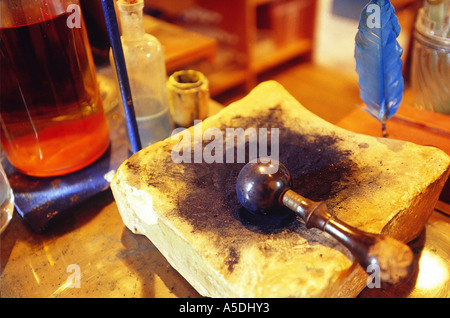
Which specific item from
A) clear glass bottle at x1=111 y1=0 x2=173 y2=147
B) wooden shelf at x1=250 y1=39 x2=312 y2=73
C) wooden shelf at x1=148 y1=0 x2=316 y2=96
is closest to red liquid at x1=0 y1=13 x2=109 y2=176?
clear glass bottle at x1=111 y1=0 x2=173 y2=147

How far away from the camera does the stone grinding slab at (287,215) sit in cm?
54

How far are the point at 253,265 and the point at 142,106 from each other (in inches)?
19.1

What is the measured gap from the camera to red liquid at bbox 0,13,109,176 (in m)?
0.70

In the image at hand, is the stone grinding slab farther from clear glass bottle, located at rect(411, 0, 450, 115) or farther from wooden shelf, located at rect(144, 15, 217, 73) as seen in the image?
wooden shelf, located at rect(144, 15, 217, 73)

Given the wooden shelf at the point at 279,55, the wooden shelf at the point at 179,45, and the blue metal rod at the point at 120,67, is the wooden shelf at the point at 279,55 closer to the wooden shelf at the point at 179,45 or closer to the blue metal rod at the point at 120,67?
the wooden shelf at the point at 179,45

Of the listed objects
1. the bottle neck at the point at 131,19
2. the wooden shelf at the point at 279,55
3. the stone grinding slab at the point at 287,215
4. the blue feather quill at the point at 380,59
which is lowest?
the wooden shelf at the point at 279,55

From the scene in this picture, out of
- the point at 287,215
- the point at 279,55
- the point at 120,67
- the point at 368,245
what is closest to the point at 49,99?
the point at 120,67

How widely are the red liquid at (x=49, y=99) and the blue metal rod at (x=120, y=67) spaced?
11 cm

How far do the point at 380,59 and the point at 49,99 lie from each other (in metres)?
0.68

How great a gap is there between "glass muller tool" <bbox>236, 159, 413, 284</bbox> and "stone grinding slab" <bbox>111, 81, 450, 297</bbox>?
0.11 feet

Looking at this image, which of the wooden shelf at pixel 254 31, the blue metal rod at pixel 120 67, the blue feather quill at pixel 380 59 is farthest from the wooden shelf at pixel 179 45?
the blue feather quill at pixel 380 59

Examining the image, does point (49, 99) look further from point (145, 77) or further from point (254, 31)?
point (254, 31)
